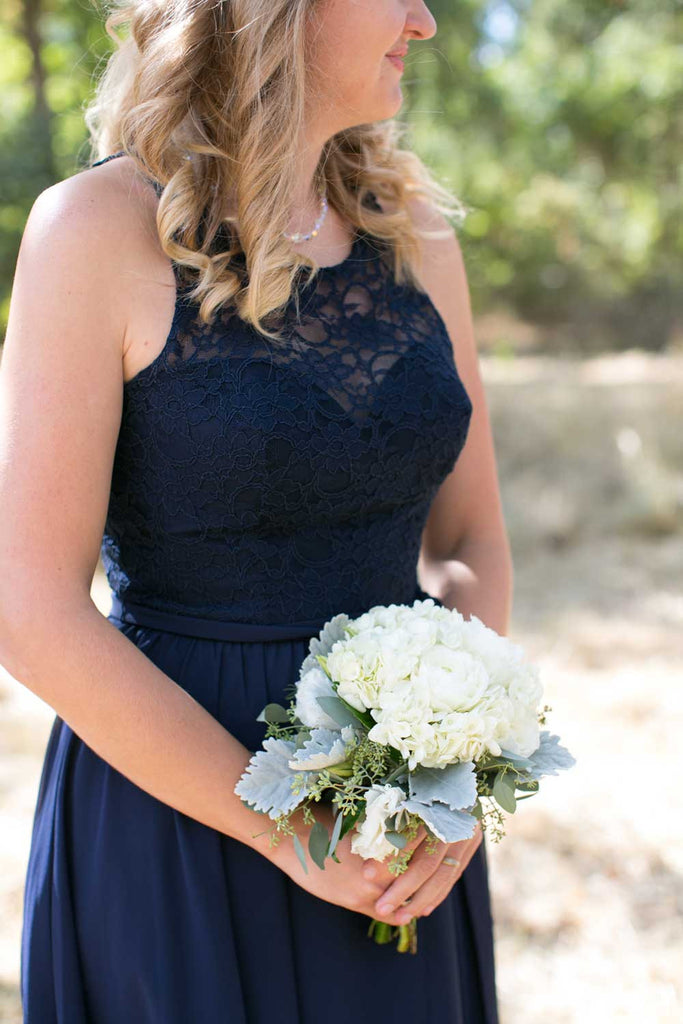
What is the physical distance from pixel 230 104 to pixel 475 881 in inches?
58.6

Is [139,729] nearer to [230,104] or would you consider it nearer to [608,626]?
[230,104]

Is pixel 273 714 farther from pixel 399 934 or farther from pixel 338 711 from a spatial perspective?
pixel 399 934

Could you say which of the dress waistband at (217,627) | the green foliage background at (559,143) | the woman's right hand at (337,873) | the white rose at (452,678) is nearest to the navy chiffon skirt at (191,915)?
the dress waistband at (217,627)

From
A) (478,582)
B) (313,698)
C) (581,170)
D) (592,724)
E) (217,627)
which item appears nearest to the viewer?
(313,698)

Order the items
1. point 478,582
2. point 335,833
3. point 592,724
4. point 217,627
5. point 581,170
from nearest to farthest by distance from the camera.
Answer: point 335,833 < point 217,627 < point 478,582 < point 592,724 < point 581,170

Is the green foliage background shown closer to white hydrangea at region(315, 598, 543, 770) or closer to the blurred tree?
the blurred tree

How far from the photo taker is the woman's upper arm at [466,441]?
199 cm

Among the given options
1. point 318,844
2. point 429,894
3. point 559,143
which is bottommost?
point 559,143

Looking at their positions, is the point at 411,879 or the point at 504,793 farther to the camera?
the point at 411,879

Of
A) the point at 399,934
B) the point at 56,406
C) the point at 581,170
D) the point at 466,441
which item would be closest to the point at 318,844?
the point at 399,934

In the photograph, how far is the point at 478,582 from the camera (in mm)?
1988

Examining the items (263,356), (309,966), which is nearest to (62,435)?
(263,356)

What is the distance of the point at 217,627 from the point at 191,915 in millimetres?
464

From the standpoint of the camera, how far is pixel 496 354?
1416cm
